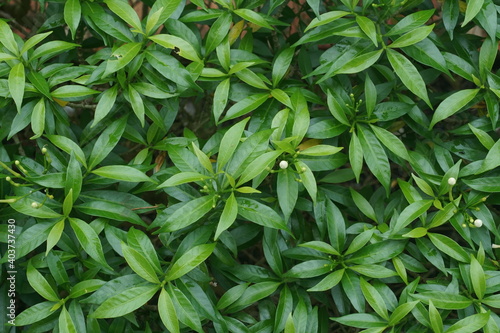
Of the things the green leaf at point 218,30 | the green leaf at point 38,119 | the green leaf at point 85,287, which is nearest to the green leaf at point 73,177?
the green leaf at point 38,119

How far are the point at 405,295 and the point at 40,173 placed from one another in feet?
3.50

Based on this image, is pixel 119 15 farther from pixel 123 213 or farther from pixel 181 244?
pixel 181 244

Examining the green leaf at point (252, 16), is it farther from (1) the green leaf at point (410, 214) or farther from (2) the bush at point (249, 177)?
(1) the green leaf at point (410, 214)

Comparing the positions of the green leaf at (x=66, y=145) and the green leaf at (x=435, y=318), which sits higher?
the green leaf at (x=66, y=145)

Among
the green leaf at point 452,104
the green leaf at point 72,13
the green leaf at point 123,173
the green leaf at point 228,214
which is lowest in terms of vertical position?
the green leaf at point 228,214

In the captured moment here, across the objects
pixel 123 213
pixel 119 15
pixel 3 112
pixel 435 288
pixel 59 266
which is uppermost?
pixel 119 15

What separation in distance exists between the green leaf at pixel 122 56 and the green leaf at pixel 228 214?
45cm

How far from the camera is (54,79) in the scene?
156 centimetres

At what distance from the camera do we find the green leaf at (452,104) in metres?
1.55

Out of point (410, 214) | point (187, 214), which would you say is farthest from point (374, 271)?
point (187, 214)

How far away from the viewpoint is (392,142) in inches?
61.1

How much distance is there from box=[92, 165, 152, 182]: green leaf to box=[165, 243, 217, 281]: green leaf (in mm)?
228

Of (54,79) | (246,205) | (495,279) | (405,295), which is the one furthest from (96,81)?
(495,279)

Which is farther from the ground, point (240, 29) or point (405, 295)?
point (240, 29)
